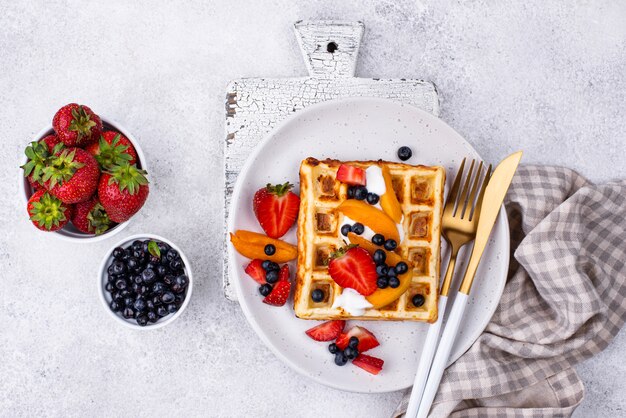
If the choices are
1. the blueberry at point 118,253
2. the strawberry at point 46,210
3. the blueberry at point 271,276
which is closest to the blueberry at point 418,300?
the blueberry at point 271,276

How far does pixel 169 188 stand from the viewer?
2273 mm

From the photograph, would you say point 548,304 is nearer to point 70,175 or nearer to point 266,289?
point 266,289

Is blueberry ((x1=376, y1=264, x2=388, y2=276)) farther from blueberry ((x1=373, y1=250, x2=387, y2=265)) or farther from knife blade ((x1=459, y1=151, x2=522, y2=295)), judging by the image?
knife blade ((x1=459, y1=151, x2=522, y2=295))

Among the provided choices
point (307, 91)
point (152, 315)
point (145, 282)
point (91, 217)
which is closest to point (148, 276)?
point (145, 282)

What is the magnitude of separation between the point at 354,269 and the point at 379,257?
0.09 meters

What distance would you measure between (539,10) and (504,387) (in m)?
1.45

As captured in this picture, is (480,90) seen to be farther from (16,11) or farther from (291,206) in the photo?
(16,11)

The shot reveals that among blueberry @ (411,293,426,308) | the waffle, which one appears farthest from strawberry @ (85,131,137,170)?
blueberry @ (411,293,426,308)

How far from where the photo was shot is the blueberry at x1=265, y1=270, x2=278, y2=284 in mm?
2008

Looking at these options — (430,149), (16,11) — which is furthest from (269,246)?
(16,11)

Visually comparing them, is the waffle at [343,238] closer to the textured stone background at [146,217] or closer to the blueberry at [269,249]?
the blueberry at [269,249]

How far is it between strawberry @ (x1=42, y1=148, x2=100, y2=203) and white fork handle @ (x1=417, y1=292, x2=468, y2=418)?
126 cm

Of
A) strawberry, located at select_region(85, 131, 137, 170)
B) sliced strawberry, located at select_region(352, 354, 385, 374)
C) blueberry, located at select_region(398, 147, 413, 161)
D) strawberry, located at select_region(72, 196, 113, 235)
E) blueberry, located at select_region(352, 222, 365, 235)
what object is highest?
blueberry, located at select_region(398, 147, 413, 161)

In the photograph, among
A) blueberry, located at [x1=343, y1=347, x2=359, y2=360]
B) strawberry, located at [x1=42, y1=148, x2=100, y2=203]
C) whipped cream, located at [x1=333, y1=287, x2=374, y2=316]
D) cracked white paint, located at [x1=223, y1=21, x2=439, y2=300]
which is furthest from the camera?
cracked white paint, located at [x1=223, y1=21, x2=439, y2=300]
